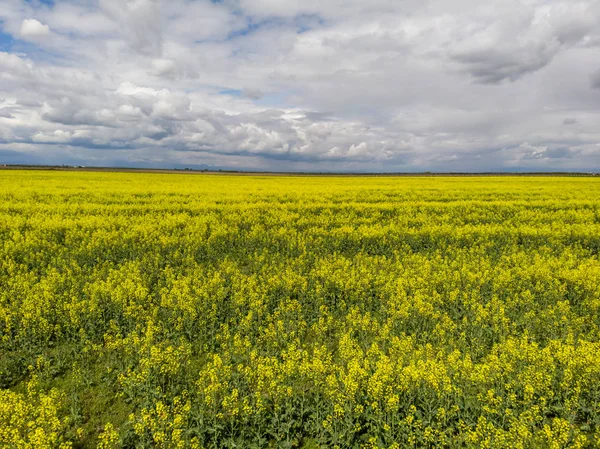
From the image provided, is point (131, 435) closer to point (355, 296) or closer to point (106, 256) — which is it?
point (355, 296)

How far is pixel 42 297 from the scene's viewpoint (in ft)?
29.9

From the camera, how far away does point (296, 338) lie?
7.79 m

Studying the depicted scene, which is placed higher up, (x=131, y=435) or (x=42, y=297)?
(x=42, y=297)

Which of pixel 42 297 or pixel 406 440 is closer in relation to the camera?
pixel 406 440

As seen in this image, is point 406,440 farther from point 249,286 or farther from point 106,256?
point 106,256

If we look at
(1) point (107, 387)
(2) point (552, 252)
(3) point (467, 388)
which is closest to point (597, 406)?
(3) point (467, 388)

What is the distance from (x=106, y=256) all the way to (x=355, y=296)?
30.3 ft

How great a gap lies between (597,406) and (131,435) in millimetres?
7305

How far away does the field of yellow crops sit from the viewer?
207 inches

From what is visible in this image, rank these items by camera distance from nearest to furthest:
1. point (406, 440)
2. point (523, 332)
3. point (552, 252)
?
point (406, 440), point (523, 332), point (552, 252)

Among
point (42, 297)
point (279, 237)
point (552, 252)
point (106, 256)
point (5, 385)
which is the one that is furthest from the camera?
point (279, 237)

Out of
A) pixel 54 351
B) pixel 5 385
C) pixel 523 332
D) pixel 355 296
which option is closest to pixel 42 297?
pixel 54 351

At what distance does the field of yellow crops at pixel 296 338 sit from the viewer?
526 cm

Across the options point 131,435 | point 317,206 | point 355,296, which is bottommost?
point 131,435
